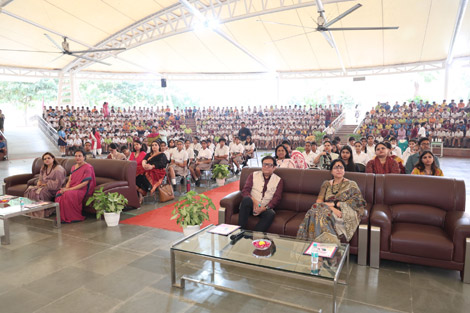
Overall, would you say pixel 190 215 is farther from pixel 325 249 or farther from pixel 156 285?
pixel 325 249

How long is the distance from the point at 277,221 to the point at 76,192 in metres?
3.11

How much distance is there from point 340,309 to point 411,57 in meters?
16.2

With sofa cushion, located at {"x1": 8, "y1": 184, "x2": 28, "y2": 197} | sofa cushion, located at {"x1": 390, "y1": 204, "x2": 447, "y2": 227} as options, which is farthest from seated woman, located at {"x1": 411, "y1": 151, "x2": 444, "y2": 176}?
sofa cushion, located at {"x1": 8, "y1": 184, "x2": 28, "y2": 197}

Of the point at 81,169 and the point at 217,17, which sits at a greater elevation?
the point at 217,17

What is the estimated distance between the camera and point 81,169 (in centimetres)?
491

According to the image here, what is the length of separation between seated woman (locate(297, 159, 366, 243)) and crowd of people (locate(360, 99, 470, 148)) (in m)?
9.89

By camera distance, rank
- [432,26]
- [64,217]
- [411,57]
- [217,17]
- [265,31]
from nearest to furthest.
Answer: [64,217]
[217,17]
[432,26]
[265,31]
[411,57]

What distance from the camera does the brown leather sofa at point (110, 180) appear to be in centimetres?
511

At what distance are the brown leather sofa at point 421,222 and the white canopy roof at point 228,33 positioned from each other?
6264 millimetres

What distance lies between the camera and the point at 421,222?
330cm

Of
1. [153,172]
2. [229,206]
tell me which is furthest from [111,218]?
[229,206]

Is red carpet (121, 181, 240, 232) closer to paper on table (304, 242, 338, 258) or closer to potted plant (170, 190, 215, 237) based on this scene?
potted plant (170, 190, 215, 237)

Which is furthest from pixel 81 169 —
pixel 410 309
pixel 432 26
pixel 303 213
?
pixel 432 26

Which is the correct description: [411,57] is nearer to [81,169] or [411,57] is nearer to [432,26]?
[432,26]
